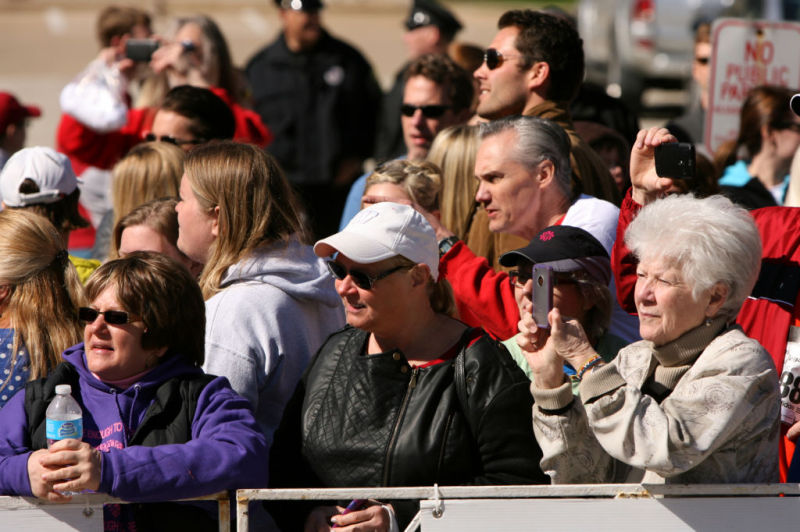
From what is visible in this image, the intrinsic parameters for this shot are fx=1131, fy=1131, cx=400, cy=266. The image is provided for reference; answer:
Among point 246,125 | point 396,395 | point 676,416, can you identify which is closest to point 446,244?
point 396,395

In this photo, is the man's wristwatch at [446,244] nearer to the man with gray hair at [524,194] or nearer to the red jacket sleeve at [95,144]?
the man with gray hair at [524,194]

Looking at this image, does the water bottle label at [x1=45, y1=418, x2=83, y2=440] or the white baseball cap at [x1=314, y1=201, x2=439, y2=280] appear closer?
the water bottle label at [x1=45, y1=418, x2=83, y2=440]

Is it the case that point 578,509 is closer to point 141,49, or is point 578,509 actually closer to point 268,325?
point 268,325

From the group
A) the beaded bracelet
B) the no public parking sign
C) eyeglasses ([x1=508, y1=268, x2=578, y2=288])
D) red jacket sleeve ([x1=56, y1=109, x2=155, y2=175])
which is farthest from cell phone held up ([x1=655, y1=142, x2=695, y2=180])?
red jacket sleeve ([x1=56, y1=109, x2=155, y2=175])

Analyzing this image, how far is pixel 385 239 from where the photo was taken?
3.32 meters

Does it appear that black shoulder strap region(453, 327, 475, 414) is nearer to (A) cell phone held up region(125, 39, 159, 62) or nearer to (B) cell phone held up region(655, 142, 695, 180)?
(B) cell phone held up region(655, 142, 695, 180)

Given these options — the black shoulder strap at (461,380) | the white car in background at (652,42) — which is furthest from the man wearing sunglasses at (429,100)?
the white car in background at (652,42)

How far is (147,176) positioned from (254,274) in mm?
1545

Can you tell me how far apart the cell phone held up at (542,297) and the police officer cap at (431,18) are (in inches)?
230

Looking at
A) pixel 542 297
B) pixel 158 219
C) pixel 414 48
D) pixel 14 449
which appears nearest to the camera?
pixel 542 297

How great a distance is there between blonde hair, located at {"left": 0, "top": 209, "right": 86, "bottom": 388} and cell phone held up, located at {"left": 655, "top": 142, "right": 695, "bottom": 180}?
1.88 meters

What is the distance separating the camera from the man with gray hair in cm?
407

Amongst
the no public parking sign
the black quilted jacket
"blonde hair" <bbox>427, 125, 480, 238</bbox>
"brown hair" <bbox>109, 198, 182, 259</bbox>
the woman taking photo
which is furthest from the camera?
the no public parking sign

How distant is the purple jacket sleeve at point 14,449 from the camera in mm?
2914
